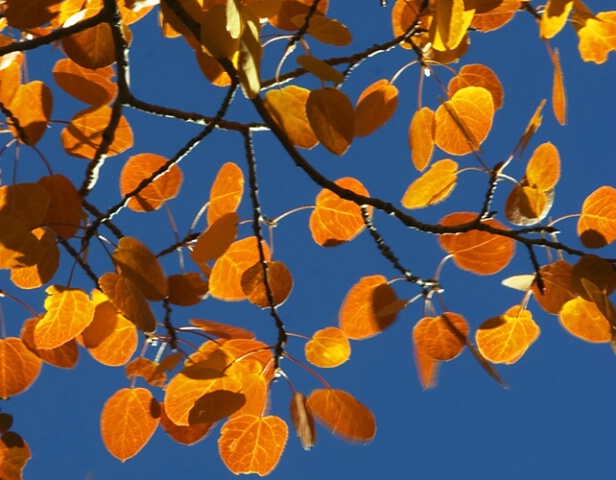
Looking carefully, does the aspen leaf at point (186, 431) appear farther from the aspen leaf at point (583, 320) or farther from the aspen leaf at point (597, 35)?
the aspen leaf at point (597, 35)

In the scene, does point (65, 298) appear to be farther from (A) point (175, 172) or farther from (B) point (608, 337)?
(B) point (608, 337)

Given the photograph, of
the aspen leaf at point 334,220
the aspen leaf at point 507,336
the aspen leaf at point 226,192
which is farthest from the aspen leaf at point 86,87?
the aspen leaf at point 507,336

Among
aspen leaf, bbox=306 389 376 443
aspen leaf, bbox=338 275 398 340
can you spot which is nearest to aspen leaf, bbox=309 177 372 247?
aspen leaf, bbox=338 275 398 340

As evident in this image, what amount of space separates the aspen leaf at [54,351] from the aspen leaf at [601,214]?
54cm

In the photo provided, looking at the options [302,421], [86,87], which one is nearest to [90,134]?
[86,87]

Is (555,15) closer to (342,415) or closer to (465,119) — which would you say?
(465,119)

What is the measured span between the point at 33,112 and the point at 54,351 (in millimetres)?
258

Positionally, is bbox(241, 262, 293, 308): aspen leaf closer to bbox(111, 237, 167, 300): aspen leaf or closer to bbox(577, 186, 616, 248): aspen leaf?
bbox(111, 237, 167, 300): aspen leaf

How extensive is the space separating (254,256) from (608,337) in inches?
14.2

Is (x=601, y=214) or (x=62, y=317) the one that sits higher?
(x=62, y=317)

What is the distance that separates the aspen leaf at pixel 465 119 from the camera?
2.40 feet

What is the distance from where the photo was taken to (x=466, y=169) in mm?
756

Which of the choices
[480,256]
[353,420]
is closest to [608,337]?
[480,256]

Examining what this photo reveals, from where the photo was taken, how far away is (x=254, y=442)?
807 millimetres
